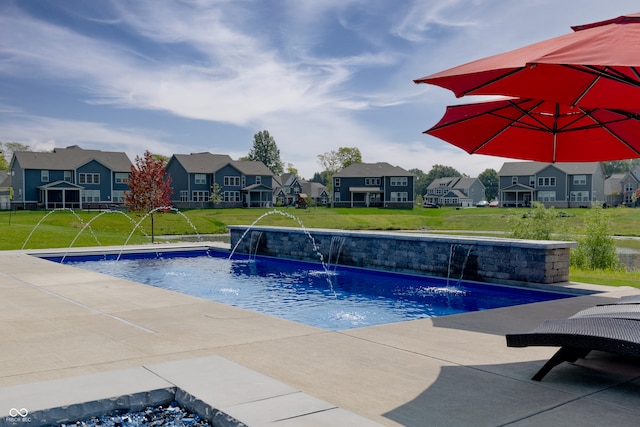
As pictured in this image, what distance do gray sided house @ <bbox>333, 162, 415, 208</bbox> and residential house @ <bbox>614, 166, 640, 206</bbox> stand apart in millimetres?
34167

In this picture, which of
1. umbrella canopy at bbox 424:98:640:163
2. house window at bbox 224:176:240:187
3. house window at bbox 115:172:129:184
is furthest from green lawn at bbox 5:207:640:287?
house window at bbox 224:176:240:187

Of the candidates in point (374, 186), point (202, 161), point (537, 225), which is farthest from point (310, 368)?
point (374, 186)

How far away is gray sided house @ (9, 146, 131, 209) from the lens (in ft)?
181

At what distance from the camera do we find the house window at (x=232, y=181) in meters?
66.8

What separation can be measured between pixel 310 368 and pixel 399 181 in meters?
67.9

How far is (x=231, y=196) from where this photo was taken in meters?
67.4

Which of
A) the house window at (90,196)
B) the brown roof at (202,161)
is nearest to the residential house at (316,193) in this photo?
the brown roof at (202,161)

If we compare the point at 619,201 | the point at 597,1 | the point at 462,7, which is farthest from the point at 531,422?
the point at 619,201

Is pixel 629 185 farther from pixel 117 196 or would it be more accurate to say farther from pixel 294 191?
pixel 117 196

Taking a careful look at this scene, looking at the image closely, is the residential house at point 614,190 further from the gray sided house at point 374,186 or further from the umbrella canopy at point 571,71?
the umbrella canopy at point 571,71

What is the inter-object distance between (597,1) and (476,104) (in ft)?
19.2

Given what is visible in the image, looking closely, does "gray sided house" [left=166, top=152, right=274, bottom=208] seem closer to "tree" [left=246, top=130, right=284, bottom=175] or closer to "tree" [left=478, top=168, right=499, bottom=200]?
"tree" [left=246, top=130, right=284, bottom=175]

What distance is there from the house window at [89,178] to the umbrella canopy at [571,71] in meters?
58.1

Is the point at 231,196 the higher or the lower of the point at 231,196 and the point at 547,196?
the lower
